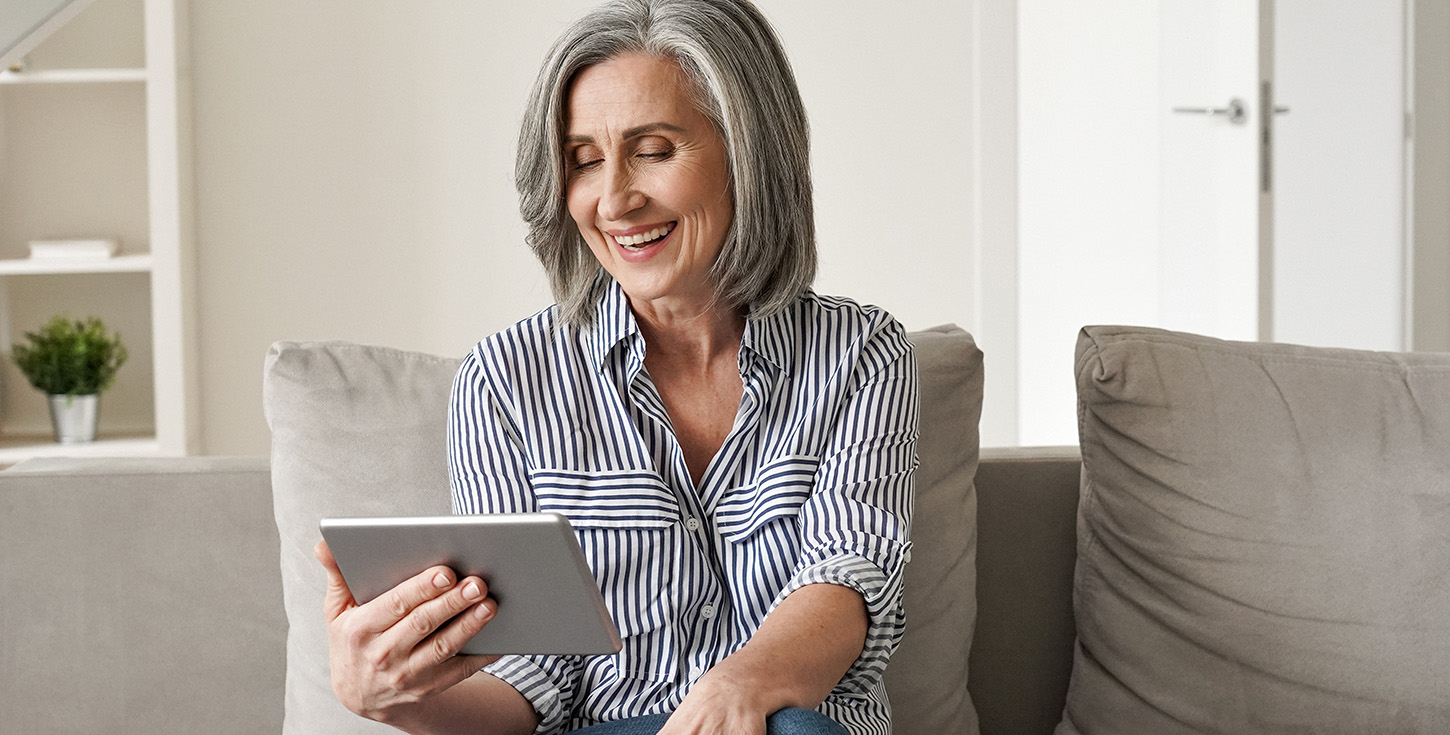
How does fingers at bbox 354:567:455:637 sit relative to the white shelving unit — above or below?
below

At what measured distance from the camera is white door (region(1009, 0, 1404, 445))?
10.6 feet

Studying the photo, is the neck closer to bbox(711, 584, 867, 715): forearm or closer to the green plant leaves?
bbox(711, 584, 867, 715): forearm

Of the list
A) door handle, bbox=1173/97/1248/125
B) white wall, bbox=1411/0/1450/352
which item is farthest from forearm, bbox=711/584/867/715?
white wall, bbox=1411/0/1450/352

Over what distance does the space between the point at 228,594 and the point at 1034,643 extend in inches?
36.6

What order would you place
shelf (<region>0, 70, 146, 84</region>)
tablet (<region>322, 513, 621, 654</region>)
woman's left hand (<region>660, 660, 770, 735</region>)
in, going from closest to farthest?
tablet (<region>322, 513, 621, 654</region>) → woman's left hand (<region>660, 660, 770, 735</region>) → shelf (<region>0, 70, 146, 84</region>)

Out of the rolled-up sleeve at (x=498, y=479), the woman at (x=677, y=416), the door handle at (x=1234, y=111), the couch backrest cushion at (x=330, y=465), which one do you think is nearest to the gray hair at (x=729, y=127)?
the woman at (x=677, y=416)

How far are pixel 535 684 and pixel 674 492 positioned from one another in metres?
0.21

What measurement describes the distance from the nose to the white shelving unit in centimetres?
182

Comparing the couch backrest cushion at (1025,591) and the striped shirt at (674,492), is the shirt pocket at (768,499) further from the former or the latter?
the couch backrest cushion at (1025,591)

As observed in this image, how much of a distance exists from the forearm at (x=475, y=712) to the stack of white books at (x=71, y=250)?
1.96 metres

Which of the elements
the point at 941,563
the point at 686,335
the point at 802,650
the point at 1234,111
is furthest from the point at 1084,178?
the point at 802,650

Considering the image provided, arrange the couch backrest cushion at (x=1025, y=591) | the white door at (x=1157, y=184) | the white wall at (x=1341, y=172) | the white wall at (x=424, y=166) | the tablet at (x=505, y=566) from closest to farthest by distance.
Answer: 1. the tablet at (x=505, y=566)
2. the couch backrest cushion at (x=1025, y=591)
3. the white wall at (x=424, y=166)
4. the white door at (x=1157, y=184)
5. the white wall at (x=1341, y=172)

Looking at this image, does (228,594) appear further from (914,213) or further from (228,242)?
(914,213)

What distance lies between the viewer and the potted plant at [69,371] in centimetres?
266
